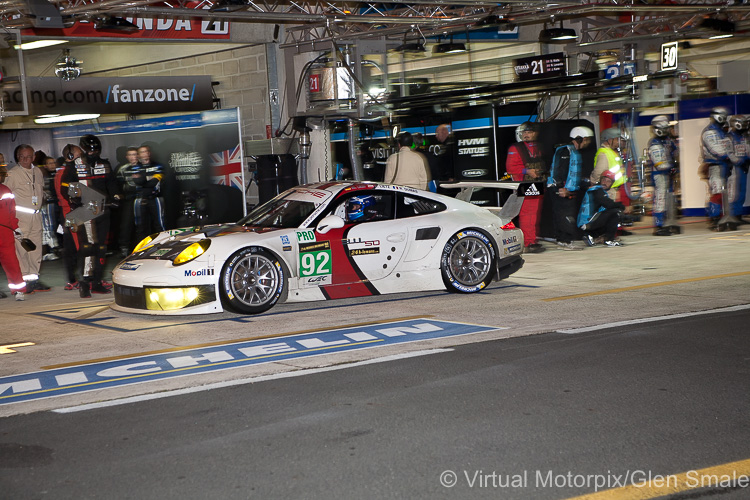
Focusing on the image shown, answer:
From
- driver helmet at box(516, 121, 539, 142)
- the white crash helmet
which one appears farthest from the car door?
the white crash helmet

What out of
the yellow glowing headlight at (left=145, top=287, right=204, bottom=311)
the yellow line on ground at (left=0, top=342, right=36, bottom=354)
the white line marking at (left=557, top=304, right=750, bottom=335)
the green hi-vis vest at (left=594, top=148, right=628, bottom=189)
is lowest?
the white line marking at (left=557, top=304, right=750, bottom=335)

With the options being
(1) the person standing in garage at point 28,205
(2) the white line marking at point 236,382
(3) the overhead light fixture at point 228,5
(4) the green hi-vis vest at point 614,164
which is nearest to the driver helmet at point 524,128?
(4) the green hi-vis vest at point 614,164

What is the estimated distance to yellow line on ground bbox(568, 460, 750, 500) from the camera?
3.66 m

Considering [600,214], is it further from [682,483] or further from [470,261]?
[682,483]

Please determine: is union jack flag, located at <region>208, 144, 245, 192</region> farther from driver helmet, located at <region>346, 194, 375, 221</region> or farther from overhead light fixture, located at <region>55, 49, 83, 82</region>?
overhead light fixture, located at <region>55, 49, 83, 82</region>

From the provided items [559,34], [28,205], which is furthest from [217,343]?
[559,34]

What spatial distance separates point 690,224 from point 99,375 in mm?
14882

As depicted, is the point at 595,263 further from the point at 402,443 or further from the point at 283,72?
the point at 283,72

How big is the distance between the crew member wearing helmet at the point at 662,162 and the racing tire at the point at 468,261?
23.2 ft

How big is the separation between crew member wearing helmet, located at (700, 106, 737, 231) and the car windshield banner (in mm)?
9652

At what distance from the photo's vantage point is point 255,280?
8.52 meters

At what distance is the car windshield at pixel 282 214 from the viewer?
898 centimetres

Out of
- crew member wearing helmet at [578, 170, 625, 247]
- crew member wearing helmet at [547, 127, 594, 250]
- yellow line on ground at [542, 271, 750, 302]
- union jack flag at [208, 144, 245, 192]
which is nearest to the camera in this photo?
yellow line on ground at [542, 271, 750, 302]

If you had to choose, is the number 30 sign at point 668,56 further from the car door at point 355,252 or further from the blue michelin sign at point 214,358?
the blue michelin sign at point 214,358
